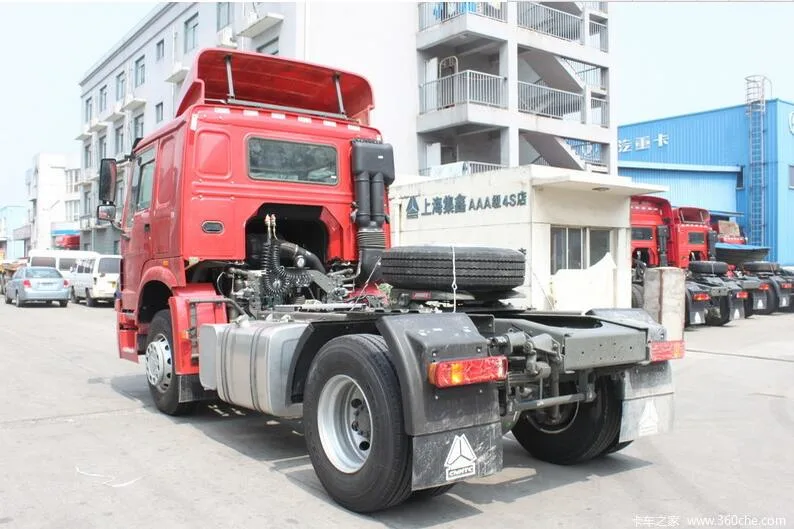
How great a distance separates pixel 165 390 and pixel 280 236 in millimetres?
1967

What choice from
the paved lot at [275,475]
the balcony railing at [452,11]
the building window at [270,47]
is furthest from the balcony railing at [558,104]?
the paved lot at [275,475]

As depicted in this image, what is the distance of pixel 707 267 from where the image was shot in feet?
60.7

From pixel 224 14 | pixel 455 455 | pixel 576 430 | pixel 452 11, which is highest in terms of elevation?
pixel 224 14

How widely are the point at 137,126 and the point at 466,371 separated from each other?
133 feet

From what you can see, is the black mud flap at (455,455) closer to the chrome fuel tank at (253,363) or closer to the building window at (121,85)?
the chrome fuel tank at (253,363)

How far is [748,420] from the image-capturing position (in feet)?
23.9

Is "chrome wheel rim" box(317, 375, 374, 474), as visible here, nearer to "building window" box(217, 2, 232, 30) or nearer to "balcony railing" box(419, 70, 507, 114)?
"balcony railing" box(419, 70, 507, 114)

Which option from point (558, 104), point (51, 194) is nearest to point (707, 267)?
point (558, 104)

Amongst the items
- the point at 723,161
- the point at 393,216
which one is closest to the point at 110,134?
the point at 393,216

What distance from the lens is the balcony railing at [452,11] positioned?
25703mm

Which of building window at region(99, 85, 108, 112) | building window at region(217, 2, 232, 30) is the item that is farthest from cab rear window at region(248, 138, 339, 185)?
building window at region(99, 85, 108, 112)

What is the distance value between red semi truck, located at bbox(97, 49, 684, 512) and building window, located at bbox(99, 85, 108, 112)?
140ft

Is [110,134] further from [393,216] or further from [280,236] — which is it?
[280,236]

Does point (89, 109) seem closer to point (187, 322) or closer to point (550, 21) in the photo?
point (550, 21)
